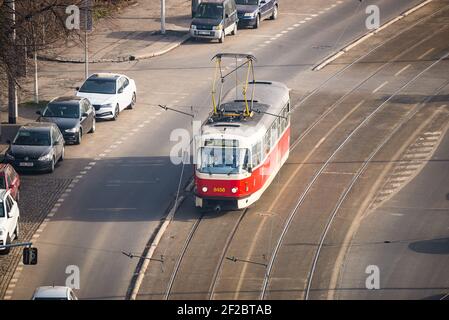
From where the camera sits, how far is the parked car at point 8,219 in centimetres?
4338

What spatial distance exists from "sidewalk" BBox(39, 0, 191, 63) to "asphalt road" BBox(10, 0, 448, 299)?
3.73 feet

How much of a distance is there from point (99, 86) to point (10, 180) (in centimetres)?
1225

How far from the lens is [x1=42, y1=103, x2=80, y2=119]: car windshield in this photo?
5538cm

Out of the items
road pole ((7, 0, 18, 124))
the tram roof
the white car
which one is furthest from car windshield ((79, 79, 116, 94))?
the tram roof

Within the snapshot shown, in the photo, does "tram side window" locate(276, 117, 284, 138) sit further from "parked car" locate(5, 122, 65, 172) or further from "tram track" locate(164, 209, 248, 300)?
"parked car" locate(5, 122, 65, 172)

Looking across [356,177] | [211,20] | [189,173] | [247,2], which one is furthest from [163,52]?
[356,177]

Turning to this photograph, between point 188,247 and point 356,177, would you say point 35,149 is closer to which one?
point 188,247

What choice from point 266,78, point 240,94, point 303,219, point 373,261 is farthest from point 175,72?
point 373,261

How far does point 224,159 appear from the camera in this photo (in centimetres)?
4722

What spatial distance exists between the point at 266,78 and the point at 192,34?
25.3 feet

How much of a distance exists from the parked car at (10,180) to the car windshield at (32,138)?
2.83 metres

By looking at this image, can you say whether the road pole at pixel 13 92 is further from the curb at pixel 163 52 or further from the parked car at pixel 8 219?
the curb at pixel 163 52

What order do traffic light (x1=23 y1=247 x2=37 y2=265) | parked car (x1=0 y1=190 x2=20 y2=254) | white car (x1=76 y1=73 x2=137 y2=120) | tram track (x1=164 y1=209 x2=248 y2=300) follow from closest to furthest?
traffic light (x1=23 y1=247 x2=37 y2=265), tram track (x1=164 y1=209 x2=248 y2=300), parked car (x1=0 y1=190 x2=20 y2=254), white car (x1=76 y1=73 x2=137 y2=120)

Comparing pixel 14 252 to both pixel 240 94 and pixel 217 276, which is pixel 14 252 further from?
pixel 240 94
